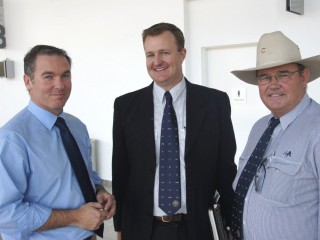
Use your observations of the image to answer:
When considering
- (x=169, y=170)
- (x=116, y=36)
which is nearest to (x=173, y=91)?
(x=169, y=170)

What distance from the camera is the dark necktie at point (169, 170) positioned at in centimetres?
171

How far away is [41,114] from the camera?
148cm

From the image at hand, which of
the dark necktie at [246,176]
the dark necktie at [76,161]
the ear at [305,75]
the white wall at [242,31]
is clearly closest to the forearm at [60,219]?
the dark necktie at [76,161]

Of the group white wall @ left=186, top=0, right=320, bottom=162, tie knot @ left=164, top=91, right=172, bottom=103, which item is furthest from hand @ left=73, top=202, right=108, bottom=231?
white wall @ left=186, top=0, right=320, bottom=162

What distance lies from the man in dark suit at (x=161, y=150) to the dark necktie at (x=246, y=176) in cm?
27

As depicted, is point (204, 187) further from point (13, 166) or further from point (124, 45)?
point (124, 45)

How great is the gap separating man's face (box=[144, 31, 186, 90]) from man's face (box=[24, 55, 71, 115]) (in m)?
0.50

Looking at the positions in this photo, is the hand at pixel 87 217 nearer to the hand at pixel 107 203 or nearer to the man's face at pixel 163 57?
the hand at pixel 107 203

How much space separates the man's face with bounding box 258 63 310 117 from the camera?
1.39 m

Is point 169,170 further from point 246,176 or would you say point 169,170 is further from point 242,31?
point 242,31

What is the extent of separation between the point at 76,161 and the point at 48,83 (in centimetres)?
37

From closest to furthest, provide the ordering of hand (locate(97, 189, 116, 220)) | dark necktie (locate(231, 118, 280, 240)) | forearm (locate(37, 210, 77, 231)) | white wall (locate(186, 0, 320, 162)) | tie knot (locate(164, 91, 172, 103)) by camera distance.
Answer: forearm (locate(37, 210, 77, 231)) → dark necktie (locate(231, 118, 280, 240)) → hand (locate(97, 189, 116, 220)) → tie knot (locate(164, 91, 172, 103)) → white wall (locate(186, 0, 320, 162))

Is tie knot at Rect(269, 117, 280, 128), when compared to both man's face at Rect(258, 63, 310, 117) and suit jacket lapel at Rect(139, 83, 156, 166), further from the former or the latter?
suit jacket lapel at Rect(139, 83, 156, 166)

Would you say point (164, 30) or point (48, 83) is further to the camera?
point (164, 30)
